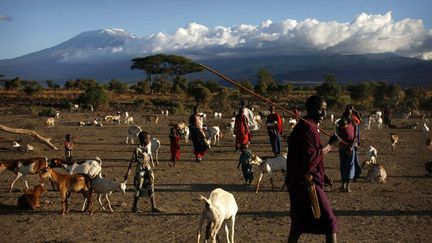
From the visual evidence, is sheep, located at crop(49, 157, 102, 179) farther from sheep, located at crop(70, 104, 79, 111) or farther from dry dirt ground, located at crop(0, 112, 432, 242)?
sheep, located at crop(70, 104, 79, 111)

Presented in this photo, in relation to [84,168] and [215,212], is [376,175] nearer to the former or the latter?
[215,212]

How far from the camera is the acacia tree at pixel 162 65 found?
71.2 m

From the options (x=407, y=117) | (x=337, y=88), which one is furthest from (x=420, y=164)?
(x=337, y=88)

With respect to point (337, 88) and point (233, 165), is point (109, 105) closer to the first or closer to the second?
point (337, 88)

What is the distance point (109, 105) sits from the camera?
44.5 m

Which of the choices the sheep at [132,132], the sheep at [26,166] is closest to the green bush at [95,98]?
the sheep at [132,132]

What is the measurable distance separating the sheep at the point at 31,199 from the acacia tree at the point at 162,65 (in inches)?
2414

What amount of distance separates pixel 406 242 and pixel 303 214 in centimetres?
314

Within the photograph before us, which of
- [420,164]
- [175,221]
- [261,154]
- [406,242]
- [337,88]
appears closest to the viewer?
[406,242]

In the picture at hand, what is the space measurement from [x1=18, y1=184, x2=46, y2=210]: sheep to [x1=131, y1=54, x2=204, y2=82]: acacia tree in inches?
2414

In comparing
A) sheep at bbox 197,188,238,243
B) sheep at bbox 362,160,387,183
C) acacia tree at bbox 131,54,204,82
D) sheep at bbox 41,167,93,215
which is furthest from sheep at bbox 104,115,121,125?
acacia tree at bbox 131,54,204,82

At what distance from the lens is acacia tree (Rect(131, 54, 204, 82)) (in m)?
71.2

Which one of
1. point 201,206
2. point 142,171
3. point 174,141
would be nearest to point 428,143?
point 174,141

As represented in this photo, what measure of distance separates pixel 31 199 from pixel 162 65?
209 ft
